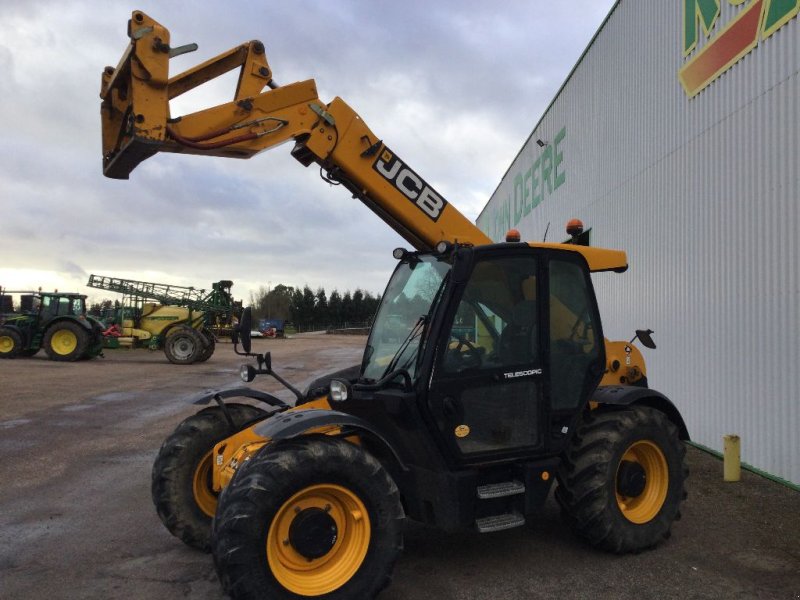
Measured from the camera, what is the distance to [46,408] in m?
11.6

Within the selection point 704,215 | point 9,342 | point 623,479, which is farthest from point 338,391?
point 9,342

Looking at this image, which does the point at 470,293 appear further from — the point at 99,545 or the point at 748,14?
the point at 748,14

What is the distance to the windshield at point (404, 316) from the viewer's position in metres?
4.31

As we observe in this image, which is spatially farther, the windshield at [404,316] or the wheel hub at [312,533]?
the windshield at [404,316]

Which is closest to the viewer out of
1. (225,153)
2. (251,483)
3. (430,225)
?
(251,483)

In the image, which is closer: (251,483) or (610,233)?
(251,483)

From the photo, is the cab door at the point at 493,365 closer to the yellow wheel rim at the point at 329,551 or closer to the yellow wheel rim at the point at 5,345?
the yellow wheel rim at the point at 329,551

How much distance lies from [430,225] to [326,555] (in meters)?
3.06

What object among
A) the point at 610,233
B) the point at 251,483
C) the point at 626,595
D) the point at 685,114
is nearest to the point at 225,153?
the point at 251,483

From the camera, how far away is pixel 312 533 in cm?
357

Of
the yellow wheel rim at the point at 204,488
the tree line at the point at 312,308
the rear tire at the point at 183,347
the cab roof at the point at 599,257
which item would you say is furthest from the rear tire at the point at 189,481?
the tree line at the point at 312,308

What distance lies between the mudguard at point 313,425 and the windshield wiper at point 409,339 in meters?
0.45

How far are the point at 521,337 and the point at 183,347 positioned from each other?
20.4 meters

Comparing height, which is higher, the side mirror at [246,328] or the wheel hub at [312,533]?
the side mirror at [246,328]
